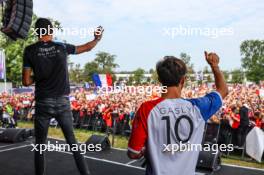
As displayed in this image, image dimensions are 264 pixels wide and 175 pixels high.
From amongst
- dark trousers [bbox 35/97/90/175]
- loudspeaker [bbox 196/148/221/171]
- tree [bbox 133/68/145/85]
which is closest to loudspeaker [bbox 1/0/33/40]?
dark trousers [bbox 35/97/90/175]

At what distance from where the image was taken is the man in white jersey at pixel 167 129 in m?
1.92

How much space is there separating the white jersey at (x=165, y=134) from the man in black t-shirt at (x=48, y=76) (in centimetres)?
123

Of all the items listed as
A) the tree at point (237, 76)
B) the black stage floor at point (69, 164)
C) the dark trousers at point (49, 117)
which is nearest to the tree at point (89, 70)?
the tree at point (237, 76)

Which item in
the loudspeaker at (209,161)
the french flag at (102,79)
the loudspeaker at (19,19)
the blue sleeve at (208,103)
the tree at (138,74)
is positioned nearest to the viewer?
the blue sleeve at (208,103)

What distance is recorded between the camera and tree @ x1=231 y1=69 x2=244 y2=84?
66.7m

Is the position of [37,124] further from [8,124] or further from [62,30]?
[8,124]

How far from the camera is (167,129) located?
6.30ft

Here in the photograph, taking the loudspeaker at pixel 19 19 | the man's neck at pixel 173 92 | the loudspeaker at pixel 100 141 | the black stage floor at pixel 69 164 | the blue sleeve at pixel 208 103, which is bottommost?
the black stage floor at pixel 69 164

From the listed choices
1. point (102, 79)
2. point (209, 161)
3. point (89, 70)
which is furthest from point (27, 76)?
point (89, 70)

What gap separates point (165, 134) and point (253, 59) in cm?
7343

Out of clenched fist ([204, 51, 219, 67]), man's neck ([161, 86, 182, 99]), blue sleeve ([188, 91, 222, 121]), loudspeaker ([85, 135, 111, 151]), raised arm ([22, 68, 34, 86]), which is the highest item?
clenched fist ([204, 51, 219, 67])

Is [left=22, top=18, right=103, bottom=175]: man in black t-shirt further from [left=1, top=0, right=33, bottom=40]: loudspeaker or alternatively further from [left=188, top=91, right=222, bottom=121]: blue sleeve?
[left=1, top=0, right=33, bottom=40]: loudspeaker

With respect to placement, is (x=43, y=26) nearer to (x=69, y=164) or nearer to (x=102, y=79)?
(x=69, y=164)

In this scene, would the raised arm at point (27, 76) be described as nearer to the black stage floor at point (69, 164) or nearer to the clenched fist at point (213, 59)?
the clenched fist at point (213, 59)
